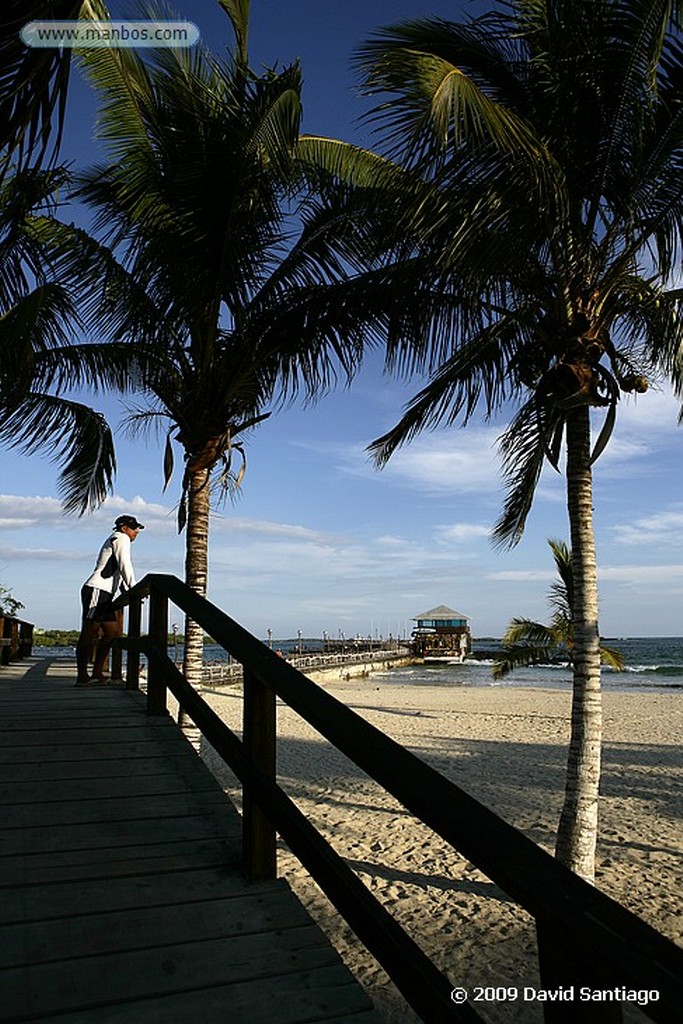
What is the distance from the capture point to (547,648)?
1828 cm

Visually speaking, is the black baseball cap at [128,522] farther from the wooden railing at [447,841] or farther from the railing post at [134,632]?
the wooden railing at [447,841]

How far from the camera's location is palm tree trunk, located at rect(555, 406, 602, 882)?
20.2 feet

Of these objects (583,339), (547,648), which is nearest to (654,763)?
(547,648)

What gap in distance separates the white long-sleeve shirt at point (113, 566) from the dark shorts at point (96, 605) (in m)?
0.05

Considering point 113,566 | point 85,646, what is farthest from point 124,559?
point 85,646

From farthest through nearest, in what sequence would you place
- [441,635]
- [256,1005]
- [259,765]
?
1. [441,635]
2. [259,765]
3. [256,1005]

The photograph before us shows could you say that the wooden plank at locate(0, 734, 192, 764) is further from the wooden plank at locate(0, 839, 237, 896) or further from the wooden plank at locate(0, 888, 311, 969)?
the wooden plank at locate(0, 888, 311, 969)

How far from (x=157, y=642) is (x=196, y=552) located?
11.6 ft

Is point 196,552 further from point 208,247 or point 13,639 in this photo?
point 13,639

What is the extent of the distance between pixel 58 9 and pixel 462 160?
469cm

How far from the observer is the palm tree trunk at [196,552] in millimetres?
8352

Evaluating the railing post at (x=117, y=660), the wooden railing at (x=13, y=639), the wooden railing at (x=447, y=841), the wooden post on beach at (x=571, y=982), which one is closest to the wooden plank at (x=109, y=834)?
the wooden railing at (x=447, y=841)

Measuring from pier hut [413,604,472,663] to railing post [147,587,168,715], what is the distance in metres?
60.3

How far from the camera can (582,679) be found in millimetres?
6391
